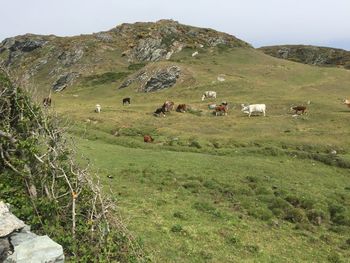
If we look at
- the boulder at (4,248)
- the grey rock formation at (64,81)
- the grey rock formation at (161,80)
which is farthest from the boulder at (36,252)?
the grey rock formation at (64,81)

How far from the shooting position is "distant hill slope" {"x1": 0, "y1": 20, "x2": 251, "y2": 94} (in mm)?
97938

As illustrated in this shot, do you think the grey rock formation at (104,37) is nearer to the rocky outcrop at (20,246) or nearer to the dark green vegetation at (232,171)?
the dark green vegetation at (232,171)

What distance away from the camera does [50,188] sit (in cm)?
1577

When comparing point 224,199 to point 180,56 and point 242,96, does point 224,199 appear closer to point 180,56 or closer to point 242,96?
point 242,96

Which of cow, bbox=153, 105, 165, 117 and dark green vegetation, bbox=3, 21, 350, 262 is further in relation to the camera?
cow, bbox=153, 105, 165, 117

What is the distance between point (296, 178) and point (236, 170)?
416 cm

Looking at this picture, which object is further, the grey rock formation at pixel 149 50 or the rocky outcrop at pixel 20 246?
the grey rock formation at pixel 149 50

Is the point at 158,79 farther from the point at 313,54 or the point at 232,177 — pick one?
the point at 313,54

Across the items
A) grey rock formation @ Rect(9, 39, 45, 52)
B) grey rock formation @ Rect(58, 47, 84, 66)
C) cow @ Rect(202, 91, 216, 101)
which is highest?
grey rock formation @ Rect(9, 39, 45, 52)

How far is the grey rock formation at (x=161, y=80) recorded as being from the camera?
249 ft

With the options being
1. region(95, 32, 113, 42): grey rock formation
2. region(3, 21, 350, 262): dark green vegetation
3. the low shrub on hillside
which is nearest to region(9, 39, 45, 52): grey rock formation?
region(95, 32, 113, 42): grey rock formation

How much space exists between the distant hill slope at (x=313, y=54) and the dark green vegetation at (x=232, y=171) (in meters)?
73.6

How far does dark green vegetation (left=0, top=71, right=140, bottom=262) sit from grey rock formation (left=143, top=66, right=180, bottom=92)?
59.3 metres

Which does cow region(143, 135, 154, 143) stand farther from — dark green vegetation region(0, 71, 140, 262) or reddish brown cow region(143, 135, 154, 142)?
dark green vegetation region(0, 71, 140, 262)
